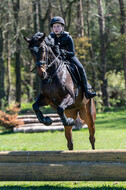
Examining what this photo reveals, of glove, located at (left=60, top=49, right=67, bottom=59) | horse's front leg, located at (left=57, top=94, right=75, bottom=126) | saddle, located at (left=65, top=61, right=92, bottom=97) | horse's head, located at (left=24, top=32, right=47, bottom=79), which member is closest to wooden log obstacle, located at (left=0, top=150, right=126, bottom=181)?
horse's front leg, located at (left=57, top=94, right=75, bottom=126)

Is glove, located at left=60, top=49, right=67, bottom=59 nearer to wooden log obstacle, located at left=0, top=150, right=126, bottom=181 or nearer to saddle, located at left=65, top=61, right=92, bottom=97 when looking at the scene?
saddle, located at left=65, top=61, right=92, bottom=97

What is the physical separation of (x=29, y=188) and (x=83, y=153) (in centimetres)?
121

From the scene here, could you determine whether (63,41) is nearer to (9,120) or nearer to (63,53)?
(63,53)

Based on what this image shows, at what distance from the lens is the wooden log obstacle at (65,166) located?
4895 millimetres

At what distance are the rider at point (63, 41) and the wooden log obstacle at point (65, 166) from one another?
1974 millimetres

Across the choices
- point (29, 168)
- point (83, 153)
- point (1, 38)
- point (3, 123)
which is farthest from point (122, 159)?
point (1, 38)

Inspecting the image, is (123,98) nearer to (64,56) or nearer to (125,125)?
(125,125)

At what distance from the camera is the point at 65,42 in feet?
21.0

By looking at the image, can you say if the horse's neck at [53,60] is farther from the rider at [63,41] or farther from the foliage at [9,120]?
the foliage at [9,120]

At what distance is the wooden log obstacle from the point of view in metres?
4.89

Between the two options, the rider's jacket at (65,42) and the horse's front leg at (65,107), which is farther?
the rider's jacket at (65,42)

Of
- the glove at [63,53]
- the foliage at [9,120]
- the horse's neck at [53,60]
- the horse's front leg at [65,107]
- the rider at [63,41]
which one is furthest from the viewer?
the foliage at [9,120]

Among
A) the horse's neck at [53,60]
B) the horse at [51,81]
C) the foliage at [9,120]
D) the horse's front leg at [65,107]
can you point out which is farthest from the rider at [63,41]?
the foliage at [9,120]

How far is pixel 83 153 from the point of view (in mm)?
5066
